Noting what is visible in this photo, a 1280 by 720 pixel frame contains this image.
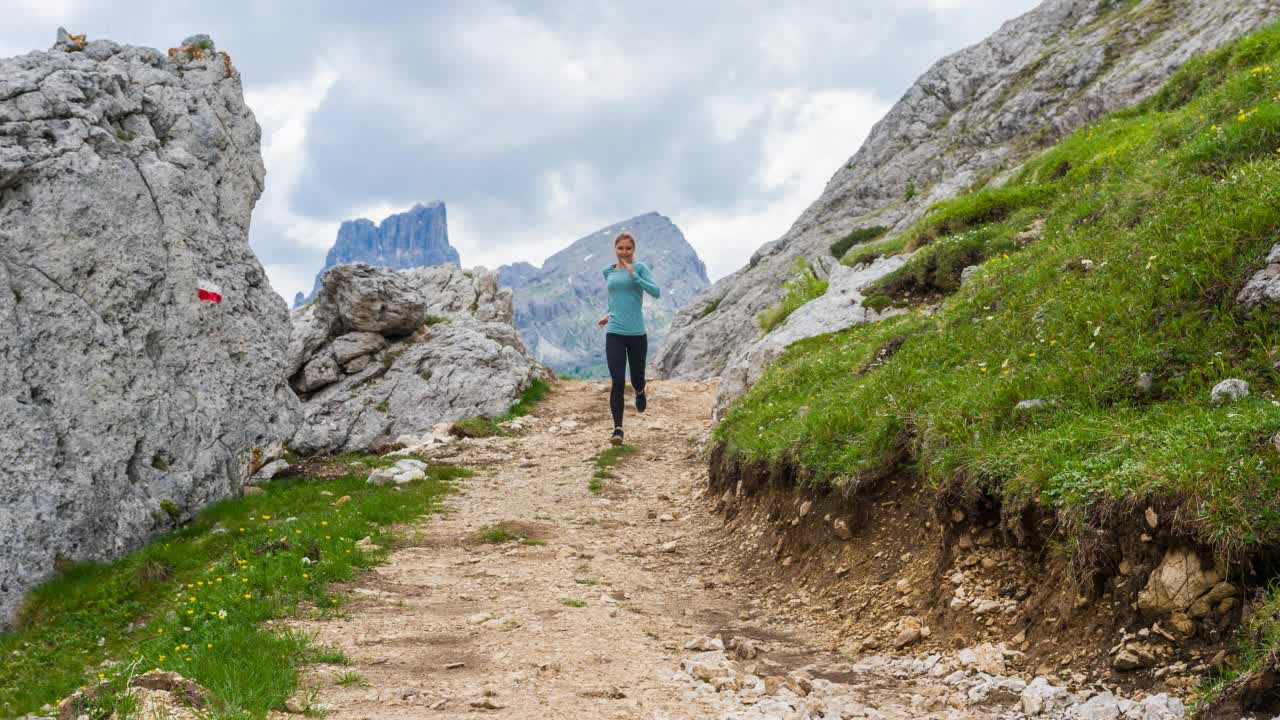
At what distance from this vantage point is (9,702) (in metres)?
7.91

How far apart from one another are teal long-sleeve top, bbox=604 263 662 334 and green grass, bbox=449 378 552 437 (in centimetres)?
643

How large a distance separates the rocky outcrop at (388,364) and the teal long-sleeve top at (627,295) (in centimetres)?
882

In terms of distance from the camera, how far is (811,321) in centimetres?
1912

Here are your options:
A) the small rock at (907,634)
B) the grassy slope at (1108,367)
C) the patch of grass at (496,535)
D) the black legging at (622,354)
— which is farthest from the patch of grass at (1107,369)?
the black legging at (622,354)

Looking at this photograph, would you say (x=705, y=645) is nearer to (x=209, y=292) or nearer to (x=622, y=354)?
(x=622, y=354)

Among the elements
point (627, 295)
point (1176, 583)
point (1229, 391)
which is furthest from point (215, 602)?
point (627, 295)

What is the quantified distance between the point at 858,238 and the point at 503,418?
2975 centimetres

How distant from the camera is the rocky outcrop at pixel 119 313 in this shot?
12.1 m

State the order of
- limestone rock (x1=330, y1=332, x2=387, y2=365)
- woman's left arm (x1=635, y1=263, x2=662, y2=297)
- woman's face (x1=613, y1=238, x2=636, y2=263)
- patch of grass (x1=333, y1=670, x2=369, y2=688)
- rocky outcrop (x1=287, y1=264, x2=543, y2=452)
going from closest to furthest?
patch of grass (x1=333, y1=670, x2=369, y2=688) < woman's left arm (x1=635, y1=263, x2=662, y2=297) < woman's face (x1=613, y1=238, x2=636, y2=263) < rocky outcrop (x1=287, y1=264, x2=543, y2=452) < limestone rock (x1=330, y1=332, x2=387, y2=365)

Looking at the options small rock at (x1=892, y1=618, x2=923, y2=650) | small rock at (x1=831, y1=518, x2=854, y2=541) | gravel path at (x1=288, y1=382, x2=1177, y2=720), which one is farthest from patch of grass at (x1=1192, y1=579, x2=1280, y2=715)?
small rock at (x1=831, y1=518, x2=854, y2=541)

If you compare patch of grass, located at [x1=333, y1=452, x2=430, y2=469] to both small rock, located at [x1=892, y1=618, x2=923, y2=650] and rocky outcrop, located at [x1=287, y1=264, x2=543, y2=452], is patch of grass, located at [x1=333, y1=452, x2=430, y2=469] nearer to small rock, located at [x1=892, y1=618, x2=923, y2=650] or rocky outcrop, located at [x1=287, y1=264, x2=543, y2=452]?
rocky outcrop, located at [x1=287, y1=264, x2=543, y2=452]

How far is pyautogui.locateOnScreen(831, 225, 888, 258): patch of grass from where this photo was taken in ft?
147

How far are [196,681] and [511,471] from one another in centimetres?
1194

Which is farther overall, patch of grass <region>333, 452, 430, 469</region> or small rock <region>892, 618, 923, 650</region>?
patch of grass <region>333, 452, 430, 469</region>
